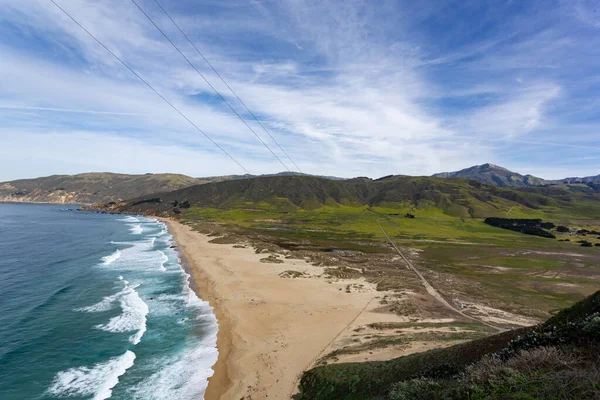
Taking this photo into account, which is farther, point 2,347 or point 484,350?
point 2,347

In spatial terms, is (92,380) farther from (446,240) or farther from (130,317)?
(446,240)

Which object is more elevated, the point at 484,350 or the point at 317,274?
the point at 484,350

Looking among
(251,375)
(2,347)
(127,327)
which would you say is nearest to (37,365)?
(2,347)

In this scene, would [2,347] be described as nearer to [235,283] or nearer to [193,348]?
[193,348]

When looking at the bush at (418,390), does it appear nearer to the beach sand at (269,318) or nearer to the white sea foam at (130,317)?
the beach sand at (269,318)

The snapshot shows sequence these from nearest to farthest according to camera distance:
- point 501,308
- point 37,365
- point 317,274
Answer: point 37,365 → point 501,308 → point 317,274

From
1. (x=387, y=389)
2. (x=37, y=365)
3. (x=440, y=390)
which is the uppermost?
(x=440, y=390)

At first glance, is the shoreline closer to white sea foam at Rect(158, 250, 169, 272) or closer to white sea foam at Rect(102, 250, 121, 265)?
white sea foam at Rect(158, 250, 169, 272)

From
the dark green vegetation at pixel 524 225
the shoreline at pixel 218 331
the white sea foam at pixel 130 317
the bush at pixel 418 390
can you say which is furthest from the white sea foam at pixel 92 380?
the dark green vegetation at pixel 524 225
